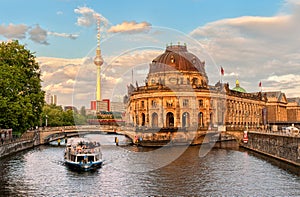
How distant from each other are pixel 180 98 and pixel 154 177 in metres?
64.8

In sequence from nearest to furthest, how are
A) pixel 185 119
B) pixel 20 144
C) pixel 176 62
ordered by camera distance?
pixel 20 144 < pixel 185 119 < pixel 176 62

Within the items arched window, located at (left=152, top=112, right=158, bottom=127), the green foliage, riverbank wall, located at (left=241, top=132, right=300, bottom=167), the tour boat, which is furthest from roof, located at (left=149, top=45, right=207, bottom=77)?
the tour boat

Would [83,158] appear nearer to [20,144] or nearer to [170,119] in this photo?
[20,144]

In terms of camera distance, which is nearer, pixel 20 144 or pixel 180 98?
pixel 20 144

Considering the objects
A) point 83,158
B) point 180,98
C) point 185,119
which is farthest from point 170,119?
point 83,158

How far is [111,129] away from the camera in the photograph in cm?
10706

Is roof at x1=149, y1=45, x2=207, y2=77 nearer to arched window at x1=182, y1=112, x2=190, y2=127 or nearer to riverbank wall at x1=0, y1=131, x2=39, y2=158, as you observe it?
arched window at x1=182, y1=112, x2=190, y2=127

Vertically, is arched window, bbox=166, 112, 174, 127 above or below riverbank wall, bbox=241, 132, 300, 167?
above

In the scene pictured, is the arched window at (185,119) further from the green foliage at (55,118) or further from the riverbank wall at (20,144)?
the green foliage at (55,118)

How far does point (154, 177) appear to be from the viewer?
53.8m

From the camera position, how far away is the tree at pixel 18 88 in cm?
7244

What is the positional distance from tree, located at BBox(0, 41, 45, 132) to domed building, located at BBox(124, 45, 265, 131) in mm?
30532

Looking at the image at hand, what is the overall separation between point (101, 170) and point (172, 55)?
78.4 meters

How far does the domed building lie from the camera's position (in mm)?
116750
